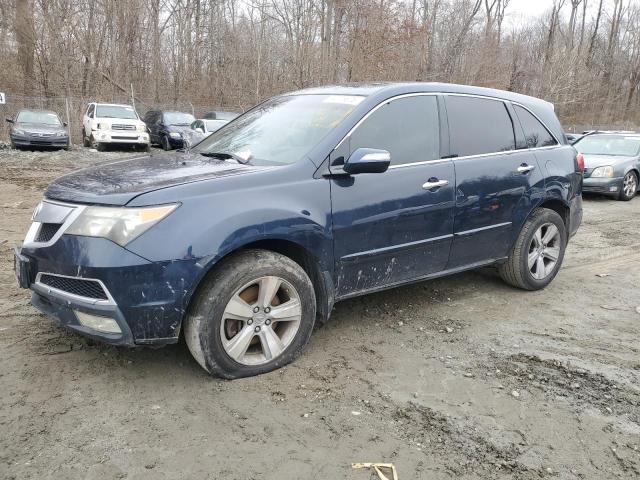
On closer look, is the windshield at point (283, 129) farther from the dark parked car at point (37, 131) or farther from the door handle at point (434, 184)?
the dark parked car at point (37, 131)

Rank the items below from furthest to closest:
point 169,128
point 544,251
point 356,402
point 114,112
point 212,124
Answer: point 169,128 < point 114,112 < point 212,124 < point 544,251 < point 356,402

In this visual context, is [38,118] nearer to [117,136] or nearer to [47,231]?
[117,136]

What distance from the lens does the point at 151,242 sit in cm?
293

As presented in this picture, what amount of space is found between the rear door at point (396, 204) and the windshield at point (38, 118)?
1744 centimetres

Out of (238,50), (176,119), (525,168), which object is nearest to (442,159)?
(525,168)

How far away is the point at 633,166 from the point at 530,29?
40.3 meters

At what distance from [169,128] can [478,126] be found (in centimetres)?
1771

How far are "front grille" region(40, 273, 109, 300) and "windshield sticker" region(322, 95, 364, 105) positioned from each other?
82.9 inches

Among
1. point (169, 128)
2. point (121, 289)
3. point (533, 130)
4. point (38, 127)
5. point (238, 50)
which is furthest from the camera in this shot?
point (238, 50)

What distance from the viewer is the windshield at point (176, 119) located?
2102 cm

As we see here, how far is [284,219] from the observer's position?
10.9 ft

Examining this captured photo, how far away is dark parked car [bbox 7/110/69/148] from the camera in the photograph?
1734cm

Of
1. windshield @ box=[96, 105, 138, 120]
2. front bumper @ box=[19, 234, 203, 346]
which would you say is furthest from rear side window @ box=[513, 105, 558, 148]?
windshield @ box=[96, 105, 138, 120]

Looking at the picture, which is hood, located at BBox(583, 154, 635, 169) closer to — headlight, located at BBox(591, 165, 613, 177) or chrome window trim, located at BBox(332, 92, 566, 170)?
headlight, located at BBox(591, 165, 613, 177)
